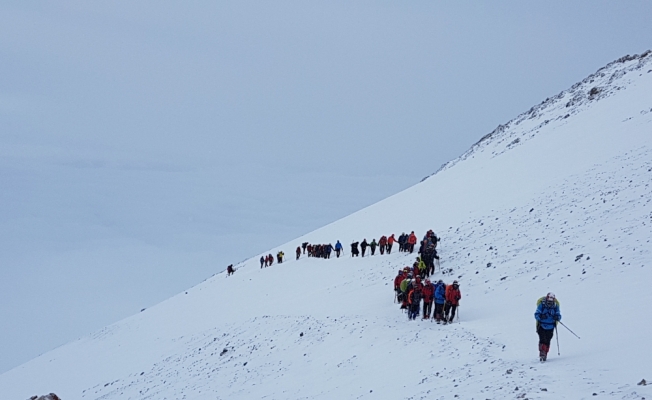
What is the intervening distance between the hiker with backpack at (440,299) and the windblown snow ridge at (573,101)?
35.9 m

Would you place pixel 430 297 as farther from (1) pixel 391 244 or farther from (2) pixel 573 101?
(2) pixel 573 101

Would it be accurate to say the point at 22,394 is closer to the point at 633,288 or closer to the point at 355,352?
the point at 355,352

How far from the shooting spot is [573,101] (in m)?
56.7

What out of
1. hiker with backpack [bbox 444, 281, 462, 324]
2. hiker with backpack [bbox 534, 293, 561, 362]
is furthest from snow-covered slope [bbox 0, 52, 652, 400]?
hiker with backpack [bbox 444, 281, 462, 324]

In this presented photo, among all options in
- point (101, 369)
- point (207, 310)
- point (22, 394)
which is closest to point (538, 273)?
point (207, 310)

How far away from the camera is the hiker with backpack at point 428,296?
66.3ft

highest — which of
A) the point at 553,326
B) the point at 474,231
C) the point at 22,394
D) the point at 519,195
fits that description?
the point at 519,195

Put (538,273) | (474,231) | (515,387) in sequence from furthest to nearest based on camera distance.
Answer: (474,231) → (538,273) → (515,387)

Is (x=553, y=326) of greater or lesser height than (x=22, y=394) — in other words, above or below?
above

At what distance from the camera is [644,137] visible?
30625 millimetres

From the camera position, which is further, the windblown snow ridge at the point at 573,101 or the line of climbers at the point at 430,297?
the windblown snow ridge at the point at 573,101

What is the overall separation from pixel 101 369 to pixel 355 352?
2241 centimetres

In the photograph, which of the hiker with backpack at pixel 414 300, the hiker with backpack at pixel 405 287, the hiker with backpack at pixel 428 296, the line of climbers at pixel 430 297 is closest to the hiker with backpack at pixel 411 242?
the hiker with backpack at pixel 405 287

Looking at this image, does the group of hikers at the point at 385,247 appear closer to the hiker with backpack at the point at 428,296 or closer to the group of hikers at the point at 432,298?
the group of hikers at the point at 432,298
